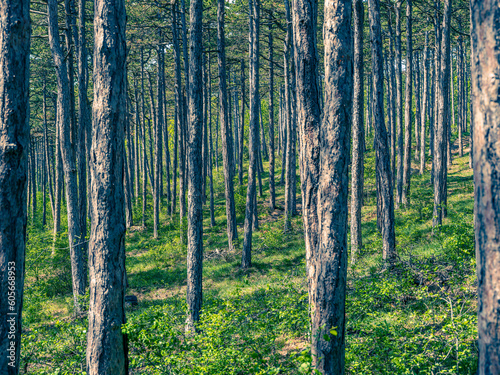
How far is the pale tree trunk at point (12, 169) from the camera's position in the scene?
11.9 feet

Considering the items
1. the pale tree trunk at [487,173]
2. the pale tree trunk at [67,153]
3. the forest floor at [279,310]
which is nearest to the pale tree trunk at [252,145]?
the forest floor at [279,310]

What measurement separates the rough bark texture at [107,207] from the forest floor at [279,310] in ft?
1.10

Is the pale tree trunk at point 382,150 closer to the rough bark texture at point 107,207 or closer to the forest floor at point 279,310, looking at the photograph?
the forest floor at point 279,310

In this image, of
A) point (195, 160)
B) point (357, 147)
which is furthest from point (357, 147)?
point (195, 160)

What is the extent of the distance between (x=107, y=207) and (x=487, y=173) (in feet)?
14.1

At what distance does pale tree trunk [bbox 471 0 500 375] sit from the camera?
2031 mm

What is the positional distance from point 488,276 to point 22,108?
4668 millimetres

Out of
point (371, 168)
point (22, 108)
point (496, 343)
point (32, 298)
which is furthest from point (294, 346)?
point (371, 168)

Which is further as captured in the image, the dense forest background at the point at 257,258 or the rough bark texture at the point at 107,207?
the dense forest background at the point at 257,258

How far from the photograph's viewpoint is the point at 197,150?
8461mm

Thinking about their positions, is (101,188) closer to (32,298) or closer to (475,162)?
(475,162)

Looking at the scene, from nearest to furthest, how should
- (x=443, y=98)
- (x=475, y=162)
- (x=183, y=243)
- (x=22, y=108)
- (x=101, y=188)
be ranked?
(x=475, y=162), (x=22, y=108), (x=101, y=188), (x=443, y=98), (x=183, y=243)

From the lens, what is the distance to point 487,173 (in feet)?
6.95

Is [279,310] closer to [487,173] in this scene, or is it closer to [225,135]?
[487,173]
